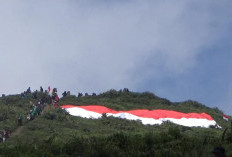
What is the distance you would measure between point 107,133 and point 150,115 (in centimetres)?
1596

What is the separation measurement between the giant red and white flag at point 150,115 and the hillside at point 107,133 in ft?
8.00

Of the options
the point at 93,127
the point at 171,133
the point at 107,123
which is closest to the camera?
the point at 171,133

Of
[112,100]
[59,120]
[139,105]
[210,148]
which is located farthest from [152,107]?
[210,148]

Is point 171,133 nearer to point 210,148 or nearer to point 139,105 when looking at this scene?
point 210,148

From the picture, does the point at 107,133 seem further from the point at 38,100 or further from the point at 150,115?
the point at 38,100

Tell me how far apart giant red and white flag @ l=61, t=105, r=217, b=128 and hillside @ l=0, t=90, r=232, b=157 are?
244 cm

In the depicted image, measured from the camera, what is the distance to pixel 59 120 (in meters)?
41.9

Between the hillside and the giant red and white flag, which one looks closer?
the hillside

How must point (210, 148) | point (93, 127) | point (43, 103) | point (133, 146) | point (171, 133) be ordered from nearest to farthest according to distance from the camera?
1. point (210, 148)
2. point (133, 146)
3. point (171, 133)
4. point (93, 127)
5. point (43, 103)

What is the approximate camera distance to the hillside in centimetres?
1991

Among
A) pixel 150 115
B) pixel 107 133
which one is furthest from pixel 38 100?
pixel 107 133

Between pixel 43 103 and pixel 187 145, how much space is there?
1346 inches

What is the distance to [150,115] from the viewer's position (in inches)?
1954

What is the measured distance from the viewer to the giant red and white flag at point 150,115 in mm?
47816
